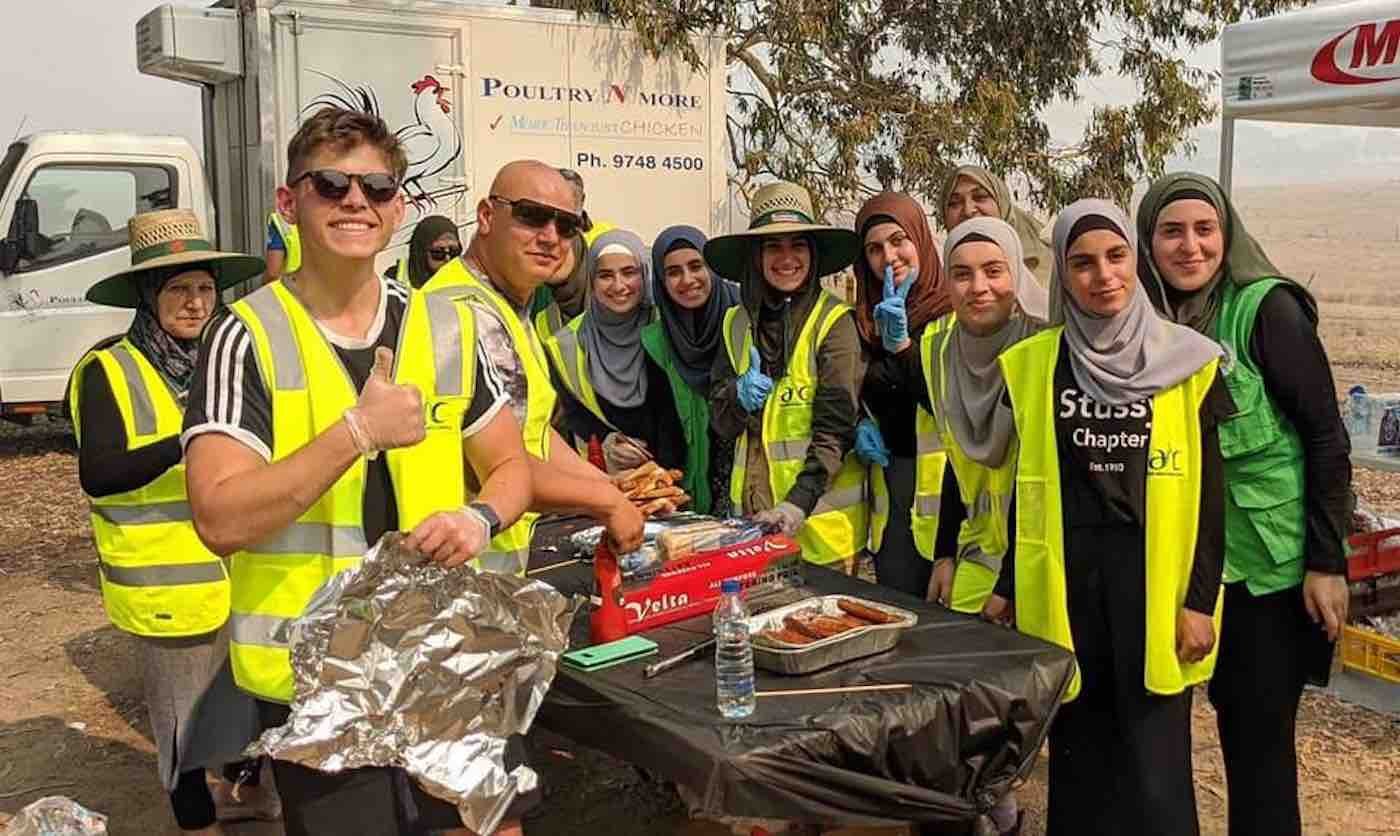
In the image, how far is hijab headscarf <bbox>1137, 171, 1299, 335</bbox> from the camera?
2.77 metres

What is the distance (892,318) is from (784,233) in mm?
439

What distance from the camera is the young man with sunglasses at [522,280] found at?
9.05 feet

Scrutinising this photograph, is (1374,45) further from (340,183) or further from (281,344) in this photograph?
(281,344)

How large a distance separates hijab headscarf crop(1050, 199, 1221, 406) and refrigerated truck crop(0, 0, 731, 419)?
218 inches

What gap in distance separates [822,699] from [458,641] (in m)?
0.69

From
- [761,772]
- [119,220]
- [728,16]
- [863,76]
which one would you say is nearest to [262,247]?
[119,220]

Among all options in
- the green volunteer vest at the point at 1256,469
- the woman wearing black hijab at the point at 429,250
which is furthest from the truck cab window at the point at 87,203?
the green volunteer vest at the point at 1256,469

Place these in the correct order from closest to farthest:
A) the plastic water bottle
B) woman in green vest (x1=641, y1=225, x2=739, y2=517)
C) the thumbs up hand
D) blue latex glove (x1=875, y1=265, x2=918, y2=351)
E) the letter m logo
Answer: the thumbs up hand → the plastic water bottle → blue latex glove (x1=875, y1=265, x2=918, y2=351) → woman in green vest (x1=641, y1=225, x2=739, y2=517) → the letter m logo

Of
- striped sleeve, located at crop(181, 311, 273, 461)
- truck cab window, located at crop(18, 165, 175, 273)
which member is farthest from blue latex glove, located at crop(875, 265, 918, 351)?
truck cab window, located at crop(18, 165, 175, 273)

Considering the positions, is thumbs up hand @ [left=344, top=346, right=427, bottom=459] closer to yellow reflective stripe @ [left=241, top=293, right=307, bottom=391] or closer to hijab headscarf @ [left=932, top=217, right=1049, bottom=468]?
yellow reflective stripe @ [left=241, top=293, right=307, bottom=391]

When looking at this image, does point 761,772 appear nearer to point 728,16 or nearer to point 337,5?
point 337,5

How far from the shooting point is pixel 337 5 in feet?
23.6

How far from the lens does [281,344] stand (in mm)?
1897

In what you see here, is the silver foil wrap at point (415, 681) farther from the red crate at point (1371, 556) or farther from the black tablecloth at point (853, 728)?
the red crate at point (1371, 556)
